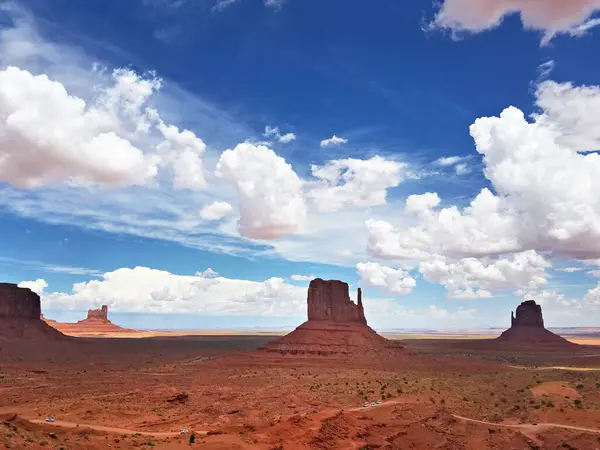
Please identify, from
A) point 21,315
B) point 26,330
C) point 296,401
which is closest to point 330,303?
point 296,401

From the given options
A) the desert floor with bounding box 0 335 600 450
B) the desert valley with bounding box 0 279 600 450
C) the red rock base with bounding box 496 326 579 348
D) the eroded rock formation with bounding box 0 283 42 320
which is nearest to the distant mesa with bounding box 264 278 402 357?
the desert valley with bounding box 0 279 600 450

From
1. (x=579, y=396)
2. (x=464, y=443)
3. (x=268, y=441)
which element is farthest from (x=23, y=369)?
(x=579, y=396)

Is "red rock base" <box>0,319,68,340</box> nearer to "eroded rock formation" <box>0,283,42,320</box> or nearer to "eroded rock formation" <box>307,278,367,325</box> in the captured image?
"eroded rock formation" <box>0,283,42,320</box>

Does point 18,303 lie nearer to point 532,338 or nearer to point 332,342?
point 332,342

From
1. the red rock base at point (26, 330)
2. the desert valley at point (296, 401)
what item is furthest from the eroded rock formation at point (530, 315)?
the red rock base at point (26, 330)

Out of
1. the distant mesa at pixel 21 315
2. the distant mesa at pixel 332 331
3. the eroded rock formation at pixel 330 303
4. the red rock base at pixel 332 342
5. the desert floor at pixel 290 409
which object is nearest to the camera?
the desert floor at pixel 290 409

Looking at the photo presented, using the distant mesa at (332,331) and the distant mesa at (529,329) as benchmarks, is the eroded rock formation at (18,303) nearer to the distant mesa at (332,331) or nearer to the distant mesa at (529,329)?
the distant mesa at (332,331)

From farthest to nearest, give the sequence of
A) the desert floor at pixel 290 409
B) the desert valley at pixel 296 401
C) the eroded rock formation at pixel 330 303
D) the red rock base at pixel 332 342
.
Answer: the eroded rock formation at pixel 330 303, the red rock base at pixel 332 342, the desert valley at pixel 296 401, the desert floor at pixel 290 409
